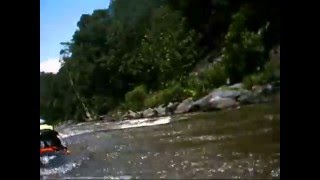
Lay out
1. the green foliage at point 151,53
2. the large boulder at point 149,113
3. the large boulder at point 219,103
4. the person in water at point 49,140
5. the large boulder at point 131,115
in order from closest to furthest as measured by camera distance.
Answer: the person in water at point 49,140 → the green foliage at point 151,53 → the large boulder at point 131,115 → the large boulder at point 149,113 → the large boulder at point 219,103

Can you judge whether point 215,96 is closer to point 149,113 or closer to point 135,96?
point 149,113

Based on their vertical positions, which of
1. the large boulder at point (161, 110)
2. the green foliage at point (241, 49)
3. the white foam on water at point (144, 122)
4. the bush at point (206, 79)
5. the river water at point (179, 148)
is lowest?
the river water at point (179, 148)

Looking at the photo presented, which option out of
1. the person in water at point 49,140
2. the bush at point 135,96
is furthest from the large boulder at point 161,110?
the person in water at point 49,140

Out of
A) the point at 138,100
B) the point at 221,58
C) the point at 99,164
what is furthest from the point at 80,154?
the point at 221,58

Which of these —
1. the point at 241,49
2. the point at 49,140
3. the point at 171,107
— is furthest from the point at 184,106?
the point at 49,140

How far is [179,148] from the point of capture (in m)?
2.00

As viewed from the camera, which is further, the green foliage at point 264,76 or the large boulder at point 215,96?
the large boulder at point 215,96

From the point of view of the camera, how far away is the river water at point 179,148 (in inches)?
68.6

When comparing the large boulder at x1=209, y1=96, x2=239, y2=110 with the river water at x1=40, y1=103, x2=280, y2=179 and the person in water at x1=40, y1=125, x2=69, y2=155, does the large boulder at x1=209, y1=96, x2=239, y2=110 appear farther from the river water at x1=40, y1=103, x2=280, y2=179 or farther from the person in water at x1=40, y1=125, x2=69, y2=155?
the person in water at x1=40, y1=125, x2=69, y2=155

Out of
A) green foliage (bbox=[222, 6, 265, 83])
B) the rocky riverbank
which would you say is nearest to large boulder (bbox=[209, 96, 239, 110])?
the rocky riverbank

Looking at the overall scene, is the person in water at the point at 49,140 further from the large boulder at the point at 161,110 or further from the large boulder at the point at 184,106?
the large boulder at the point at 184,106

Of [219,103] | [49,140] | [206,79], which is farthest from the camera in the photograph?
[219,103]

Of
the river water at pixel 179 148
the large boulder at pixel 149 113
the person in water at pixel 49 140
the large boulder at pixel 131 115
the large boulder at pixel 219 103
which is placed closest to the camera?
the person in water at pixel 49 140
